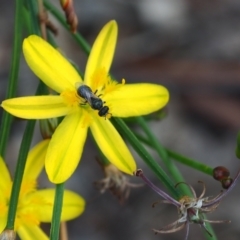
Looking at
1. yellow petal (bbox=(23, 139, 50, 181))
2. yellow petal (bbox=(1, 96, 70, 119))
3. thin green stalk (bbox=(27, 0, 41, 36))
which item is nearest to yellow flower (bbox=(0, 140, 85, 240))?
yellow petal (bbox=(23, 139, 50, 181))

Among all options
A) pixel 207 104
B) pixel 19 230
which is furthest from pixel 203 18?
pixel 19 230

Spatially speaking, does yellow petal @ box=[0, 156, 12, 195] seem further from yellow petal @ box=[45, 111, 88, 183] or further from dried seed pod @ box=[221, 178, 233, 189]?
dried seed pod @ box=[221, 178, 233, 189]

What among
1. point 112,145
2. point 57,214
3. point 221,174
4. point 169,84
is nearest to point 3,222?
point 57,214

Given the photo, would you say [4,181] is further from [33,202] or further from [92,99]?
[92,99]

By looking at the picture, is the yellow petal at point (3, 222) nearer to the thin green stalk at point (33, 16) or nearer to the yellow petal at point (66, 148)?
the yellow petal at point (66, 148)

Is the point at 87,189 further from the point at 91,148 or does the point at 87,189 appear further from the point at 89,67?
the point at 89,67

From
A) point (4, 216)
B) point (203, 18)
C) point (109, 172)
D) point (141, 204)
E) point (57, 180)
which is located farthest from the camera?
point (203, 18)
